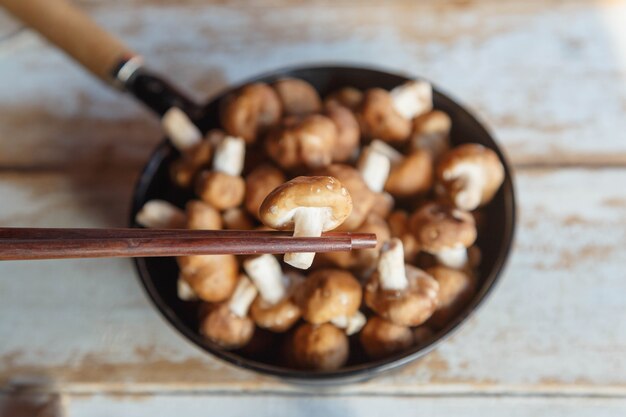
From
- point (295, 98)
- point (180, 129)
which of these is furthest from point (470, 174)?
point (180, 129)

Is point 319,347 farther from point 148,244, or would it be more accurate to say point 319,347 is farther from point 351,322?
point 148,244

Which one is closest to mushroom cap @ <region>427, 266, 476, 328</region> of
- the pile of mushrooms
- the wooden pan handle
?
the pile of mushrooms

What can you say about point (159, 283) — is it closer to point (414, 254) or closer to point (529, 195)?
point (414, 254)

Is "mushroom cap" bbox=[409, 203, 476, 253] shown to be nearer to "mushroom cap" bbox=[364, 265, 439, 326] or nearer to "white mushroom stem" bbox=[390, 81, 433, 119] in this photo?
"mushroom cap" bbox=[364, 265, 439, 326]

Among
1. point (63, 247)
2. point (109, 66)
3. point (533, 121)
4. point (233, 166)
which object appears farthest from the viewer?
Answer: point (533, 121)

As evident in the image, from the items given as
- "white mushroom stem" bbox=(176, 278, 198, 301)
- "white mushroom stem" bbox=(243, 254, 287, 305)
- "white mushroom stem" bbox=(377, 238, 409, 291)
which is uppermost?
"white mushroom stem" bbox=(377, 238, 409, 291)

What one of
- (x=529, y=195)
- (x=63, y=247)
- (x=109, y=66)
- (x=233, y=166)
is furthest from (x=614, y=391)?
(x=109, y=66)
